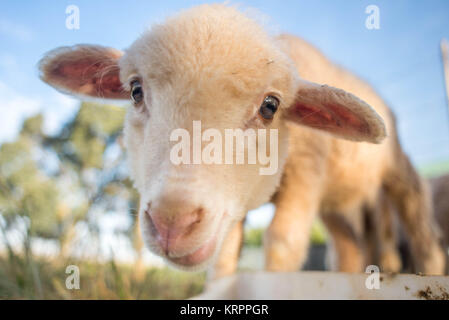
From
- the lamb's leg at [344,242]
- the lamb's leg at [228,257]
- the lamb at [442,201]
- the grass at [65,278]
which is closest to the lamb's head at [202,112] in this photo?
the lamb's leg at [228,257]

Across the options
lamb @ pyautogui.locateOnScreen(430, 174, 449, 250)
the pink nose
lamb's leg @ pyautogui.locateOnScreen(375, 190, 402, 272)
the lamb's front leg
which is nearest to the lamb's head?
the pink nose

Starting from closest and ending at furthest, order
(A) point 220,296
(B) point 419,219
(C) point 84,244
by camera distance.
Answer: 1. (A) point 220,296
2. (C) point 84,244
3. (B) point 419,219

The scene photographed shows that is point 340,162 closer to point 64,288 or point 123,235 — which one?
point 123,235

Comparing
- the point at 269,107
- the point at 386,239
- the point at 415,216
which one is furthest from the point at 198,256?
the point at 386,239

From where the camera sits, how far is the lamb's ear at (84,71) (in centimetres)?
215

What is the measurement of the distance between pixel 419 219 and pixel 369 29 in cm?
303

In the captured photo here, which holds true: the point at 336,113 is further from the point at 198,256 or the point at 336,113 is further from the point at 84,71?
the point at 84,71

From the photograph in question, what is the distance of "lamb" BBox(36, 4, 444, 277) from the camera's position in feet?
4.64

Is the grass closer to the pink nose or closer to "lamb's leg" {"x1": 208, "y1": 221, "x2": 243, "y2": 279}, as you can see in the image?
"lamb's leg" {"x1": 208, "y1": 221, "x2": 243, "y2": 279}

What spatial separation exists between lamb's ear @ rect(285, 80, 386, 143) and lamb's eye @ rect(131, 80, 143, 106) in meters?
0.87

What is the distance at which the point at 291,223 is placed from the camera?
267 centimetres
